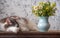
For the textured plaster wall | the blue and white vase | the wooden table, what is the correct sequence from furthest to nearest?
the textured plaster wall < the blue and white vase < the wooden table

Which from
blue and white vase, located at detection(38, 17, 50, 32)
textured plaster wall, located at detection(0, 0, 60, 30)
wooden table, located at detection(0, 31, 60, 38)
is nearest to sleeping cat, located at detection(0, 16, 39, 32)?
wooden table, located at detection(0, 31, 60, 38)

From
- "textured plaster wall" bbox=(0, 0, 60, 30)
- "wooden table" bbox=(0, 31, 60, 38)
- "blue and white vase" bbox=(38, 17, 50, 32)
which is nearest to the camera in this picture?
"wooden table" bbox=(0, 31, 60, 38)

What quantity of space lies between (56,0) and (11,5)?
0.66m

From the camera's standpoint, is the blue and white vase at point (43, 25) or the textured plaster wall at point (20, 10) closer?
the blue and white vase at point (43, 25)

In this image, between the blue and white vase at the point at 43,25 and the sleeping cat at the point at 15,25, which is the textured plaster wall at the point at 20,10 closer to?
the sleeping cat at the point at 15,25

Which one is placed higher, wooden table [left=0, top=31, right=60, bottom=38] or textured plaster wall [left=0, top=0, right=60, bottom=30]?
textured plaster wall [left=0, top=0, right=60, bottom=30]

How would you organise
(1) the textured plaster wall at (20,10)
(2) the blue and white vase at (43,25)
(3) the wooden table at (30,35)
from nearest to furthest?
(3) the wooden table at (30,35) → (2) the blue and white vase at (43,25) → (1) the textured plaster wall at (20,10)

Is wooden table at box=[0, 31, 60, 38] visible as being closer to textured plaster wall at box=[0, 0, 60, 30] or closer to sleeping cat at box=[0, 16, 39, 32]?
sleeping cat at box=[0, 16, 39, 32]

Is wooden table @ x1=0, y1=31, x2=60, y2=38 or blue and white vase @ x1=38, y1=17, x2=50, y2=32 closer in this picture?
wooden table @ x1=0, y1=31, x2=60, y2=38

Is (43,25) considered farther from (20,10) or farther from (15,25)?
(20,10)

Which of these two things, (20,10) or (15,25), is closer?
(15,25)

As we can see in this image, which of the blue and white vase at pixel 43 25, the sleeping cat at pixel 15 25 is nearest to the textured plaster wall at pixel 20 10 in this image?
the sleeping cat at pixel 15 25

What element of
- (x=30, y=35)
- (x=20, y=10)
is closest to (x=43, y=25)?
(x=30, y=35)

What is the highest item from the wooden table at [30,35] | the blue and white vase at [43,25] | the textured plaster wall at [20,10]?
the textured plaster wall at [20,10]
